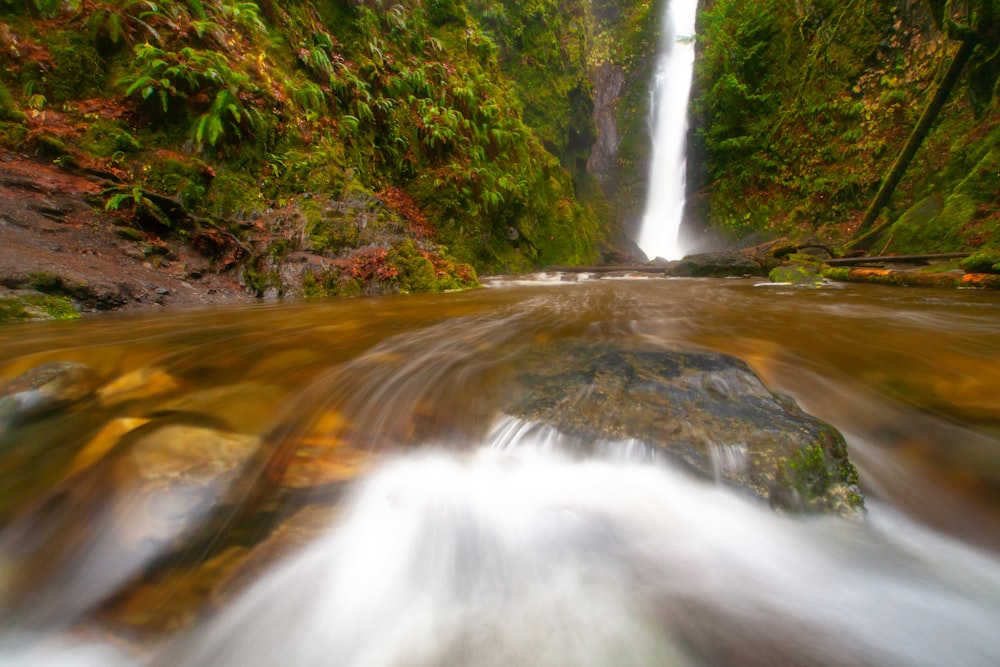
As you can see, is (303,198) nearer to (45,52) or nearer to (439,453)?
(45,52)

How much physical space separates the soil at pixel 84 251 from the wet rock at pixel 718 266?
945 centimetres

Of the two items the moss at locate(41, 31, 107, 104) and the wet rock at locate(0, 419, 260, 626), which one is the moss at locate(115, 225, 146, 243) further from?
the wet rock at locate(0, 419, 260, 626)

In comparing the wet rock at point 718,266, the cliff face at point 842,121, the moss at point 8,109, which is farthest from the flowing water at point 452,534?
the wet rock at point 718,266

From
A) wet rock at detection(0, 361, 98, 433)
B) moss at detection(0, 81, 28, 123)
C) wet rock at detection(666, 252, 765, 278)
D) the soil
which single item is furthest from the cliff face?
moss at detection(0, 81, 28, 123)

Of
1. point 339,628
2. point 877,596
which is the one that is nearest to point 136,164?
point 339,628

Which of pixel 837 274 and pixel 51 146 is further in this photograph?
pixel 837 274

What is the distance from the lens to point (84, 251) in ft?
12.8

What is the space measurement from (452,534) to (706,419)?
3.28 ft

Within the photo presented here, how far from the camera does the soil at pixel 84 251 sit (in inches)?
136

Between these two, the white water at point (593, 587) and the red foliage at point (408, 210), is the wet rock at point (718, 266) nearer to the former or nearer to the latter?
the red foliage at point (408, 210)

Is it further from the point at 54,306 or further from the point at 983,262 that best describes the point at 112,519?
the point at 983,262

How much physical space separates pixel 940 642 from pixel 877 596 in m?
0.11

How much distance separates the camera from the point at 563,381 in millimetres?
1735

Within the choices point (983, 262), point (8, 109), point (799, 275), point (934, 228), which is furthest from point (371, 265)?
point (934, 228)
